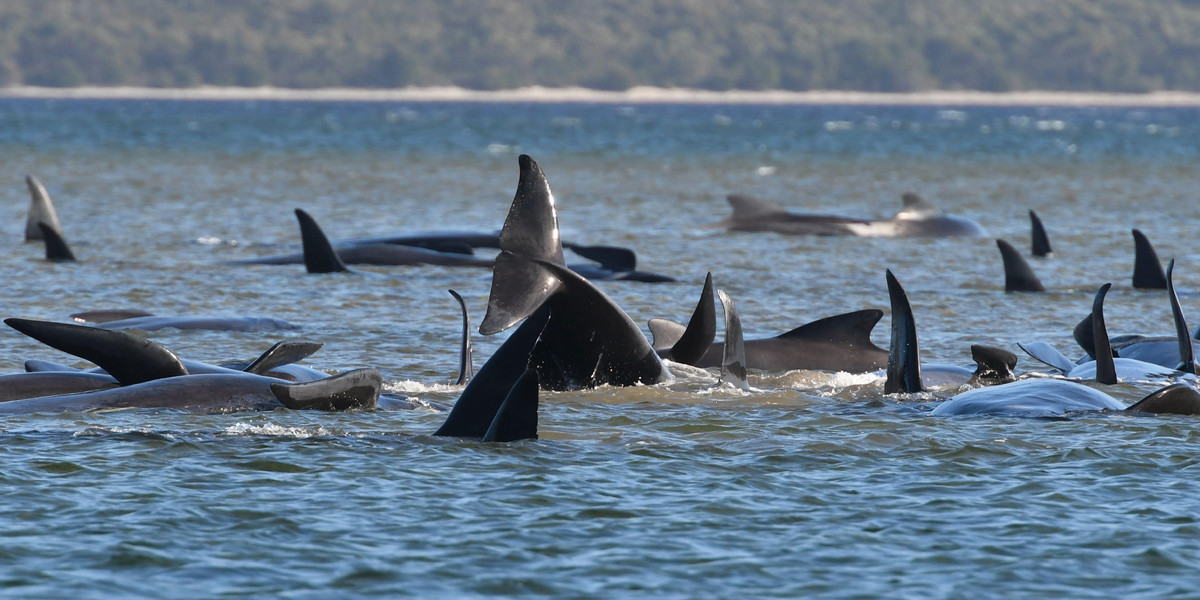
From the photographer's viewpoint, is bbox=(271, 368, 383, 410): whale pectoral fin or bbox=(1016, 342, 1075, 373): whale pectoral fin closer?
bbox=(271, 368, 383, 410): whale pectoral fin

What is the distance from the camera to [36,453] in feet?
29.1

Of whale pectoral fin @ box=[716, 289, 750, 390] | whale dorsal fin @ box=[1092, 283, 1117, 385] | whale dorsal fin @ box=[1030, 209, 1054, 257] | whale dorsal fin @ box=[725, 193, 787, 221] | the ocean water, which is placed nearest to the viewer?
the ocean water

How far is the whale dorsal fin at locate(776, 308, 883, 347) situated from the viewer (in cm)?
1216

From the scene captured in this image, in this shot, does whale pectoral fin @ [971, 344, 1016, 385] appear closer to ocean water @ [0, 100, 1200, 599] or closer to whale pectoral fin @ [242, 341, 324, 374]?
ocean water @ [0, 100, 1200, 599]

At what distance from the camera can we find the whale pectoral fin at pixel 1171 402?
10.1m

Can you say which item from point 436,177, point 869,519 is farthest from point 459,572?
point 436,177

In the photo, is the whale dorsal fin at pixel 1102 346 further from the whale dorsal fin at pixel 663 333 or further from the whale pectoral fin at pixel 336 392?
the whale pectoral fin at pixel 336 392

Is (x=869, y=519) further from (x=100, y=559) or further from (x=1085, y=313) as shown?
(x=1085, y=313)

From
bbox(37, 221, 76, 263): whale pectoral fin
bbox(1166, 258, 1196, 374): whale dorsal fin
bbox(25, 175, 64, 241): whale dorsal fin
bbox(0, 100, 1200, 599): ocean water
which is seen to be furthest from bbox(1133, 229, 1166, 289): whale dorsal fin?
bbox(25, 175, 64, 241): whale dorsal fin

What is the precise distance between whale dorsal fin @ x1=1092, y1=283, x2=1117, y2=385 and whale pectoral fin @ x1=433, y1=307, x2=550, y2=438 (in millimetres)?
3381

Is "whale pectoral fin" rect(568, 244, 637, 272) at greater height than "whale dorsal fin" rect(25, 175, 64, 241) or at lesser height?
lesser

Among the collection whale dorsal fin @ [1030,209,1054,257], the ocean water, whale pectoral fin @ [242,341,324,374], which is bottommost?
the ocean water

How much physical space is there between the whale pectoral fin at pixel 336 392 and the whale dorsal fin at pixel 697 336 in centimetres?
219

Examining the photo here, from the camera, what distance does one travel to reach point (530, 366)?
35.0 feet
